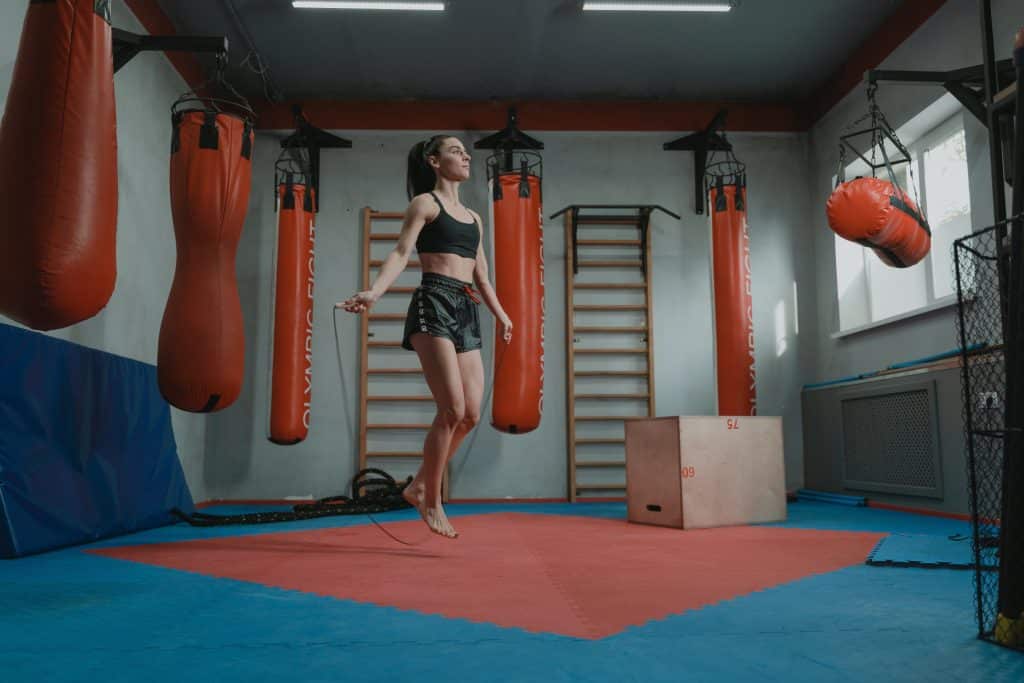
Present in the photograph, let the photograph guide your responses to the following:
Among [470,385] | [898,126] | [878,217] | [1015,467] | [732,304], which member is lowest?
[1015,467]

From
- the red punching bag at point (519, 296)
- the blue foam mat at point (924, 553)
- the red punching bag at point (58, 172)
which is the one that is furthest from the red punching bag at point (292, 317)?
the blue foam mat at point (924, 553)

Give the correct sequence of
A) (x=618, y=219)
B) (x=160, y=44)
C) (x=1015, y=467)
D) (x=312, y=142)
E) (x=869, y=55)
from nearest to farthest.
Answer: (x=1015, y=467), (x=160, y=44), (x=869, y=55), (x=312, y=142), (x=618, y=219)

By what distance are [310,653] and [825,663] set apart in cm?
100

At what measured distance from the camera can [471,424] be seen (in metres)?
3.10

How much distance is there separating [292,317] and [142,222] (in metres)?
1.11

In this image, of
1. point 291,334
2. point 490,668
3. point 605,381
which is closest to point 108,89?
point 490,668

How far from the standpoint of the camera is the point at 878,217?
378 cm

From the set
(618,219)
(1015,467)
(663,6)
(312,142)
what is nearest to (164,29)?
(312,142)

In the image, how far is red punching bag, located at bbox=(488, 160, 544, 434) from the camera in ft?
15.4

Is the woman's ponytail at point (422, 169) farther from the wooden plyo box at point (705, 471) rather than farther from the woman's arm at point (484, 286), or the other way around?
the wooden plyo box at point (705, 471)

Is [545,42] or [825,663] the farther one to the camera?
[545,42]

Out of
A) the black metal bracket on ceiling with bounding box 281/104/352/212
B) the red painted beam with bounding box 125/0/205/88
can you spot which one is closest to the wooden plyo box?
the black metal bracket on ceiling with bounding box 281/104/352/212

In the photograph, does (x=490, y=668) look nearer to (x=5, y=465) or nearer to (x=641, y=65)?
(x=5, y=465)

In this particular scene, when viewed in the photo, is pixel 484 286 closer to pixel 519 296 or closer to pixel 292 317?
pixel 519 296
